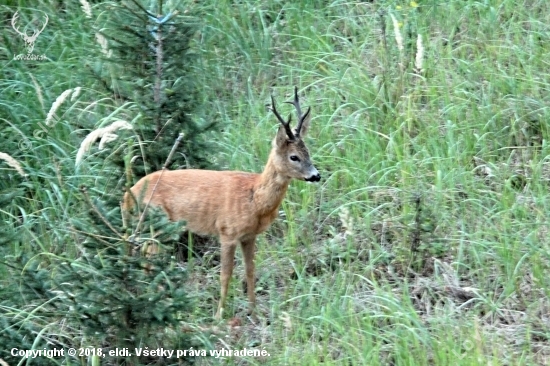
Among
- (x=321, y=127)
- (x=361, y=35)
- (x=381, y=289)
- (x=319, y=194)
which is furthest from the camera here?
(x=361, y=35)

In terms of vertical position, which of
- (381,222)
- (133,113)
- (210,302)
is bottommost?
(210,302)

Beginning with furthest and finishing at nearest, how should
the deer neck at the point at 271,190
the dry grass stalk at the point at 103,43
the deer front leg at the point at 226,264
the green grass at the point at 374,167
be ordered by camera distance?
the dry grass stalk at the point at 103,43
the deer neck at the point at 271,190
the deer front leg at the point at 226,264
the green grass at the point at 374,167

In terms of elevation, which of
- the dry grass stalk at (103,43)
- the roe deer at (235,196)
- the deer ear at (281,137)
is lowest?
the roe deer at (235,196)

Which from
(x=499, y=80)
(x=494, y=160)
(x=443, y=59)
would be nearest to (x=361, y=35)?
(x=443, y=59)

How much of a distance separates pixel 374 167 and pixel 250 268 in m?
1.49

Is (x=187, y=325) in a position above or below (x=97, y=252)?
below

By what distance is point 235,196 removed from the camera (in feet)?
23.6

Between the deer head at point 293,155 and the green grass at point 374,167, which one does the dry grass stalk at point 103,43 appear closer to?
the green grass at point 374,167

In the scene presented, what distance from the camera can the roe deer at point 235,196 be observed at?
7059mm

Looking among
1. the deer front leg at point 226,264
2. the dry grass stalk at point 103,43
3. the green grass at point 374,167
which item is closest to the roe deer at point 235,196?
the deer front leg at point 226,264

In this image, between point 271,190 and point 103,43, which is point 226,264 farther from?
point 103,43

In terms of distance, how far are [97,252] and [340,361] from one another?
1.59 metres

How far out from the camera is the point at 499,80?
28.1 ft

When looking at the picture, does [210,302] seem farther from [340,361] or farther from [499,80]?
[499,80]
